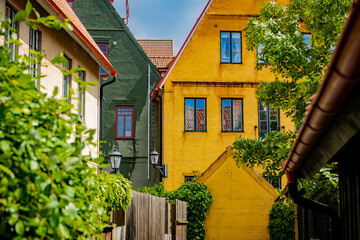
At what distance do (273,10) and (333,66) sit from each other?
10.7 m

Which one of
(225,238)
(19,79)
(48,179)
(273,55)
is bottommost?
(225,238)

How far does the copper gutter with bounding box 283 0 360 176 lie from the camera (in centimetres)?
261

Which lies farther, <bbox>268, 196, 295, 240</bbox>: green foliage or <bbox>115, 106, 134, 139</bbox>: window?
<bbox>115, 106, 134, 139</bbox>: window

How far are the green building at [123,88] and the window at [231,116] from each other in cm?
331

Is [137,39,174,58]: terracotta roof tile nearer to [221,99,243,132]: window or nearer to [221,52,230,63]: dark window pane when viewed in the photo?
[221,52,230,63]: dark window pane

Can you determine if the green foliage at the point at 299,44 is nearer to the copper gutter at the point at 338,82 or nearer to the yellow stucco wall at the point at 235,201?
the copper gutter at the point at 338,82

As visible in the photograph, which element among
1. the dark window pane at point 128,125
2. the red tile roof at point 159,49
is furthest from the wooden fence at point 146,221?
the red tile roof at point 159,49

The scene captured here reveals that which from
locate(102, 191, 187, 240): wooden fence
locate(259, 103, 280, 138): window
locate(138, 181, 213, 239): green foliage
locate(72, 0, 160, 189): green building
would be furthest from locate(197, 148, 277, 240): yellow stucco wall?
locate(72, 0, 160, 189): green building

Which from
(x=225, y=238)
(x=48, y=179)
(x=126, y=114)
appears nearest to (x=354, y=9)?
(x=48, y=179)

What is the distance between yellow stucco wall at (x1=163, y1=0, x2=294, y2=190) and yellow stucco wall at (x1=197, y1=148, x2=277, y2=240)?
9.80 feet

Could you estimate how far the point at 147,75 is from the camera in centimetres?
2728

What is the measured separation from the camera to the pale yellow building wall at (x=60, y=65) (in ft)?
37.5

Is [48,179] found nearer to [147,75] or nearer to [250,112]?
[250,112]

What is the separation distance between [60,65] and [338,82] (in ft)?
39.2
